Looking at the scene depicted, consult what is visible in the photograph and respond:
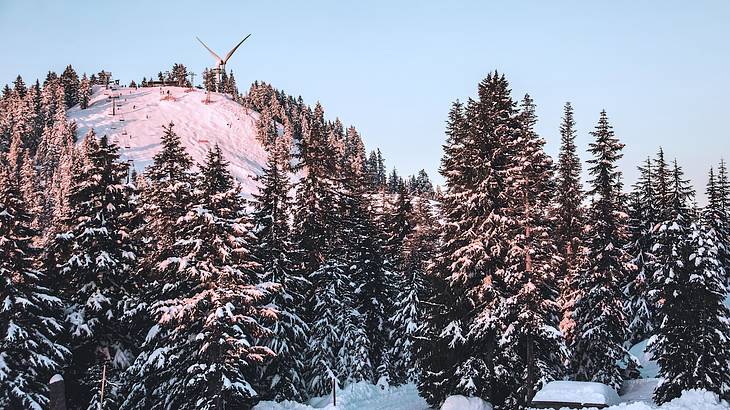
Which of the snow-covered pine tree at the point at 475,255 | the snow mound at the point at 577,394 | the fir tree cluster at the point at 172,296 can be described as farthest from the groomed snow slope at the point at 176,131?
the snow mound at the point at 577,394

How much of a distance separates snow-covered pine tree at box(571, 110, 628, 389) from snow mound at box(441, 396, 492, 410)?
31.4 feet

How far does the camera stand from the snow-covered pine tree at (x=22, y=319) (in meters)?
23.6

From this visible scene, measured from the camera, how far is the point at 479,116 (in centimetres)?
2855

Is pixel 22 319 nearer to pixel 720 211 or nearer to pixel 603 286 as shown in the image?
pixel 603 286

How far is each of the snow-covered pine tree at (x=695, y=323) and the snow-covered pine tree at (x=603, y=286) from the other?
672 cm

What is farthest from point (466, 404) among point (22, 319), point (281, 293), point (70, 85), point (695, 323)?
point (70, 85)

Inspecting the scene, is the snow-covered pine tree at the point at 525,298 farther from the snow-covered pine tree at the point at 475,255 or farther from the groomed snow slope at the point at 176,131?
the groomed snow slope at the point at 176,131

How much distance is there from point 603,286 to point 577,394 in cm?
Answer: 1194

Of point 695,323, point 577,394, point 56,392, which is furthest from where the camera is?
point 695,323

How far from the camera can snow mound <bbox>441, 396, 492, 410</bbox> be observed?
2544 centimetres

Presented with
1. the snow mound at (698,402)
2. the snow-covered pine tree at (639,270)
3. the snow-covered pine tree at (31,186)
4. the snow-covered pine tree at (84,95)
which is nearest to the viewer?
the snow mound at (698,402)

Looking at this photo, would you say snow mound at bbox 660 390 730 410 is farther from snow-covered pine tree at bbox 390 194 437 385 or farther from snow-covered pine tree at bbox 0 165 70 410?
snow-covered pine tree at bbox 0 165 70 410

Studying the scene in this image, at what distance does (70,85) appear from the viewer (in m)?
191

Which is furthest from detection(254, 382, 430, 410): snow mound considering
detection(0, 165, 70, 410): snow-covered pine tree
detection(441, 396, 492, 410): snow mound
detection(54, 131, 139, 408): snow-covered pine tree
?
detection(0, 165, 70, 410): snow-covered pine tree
